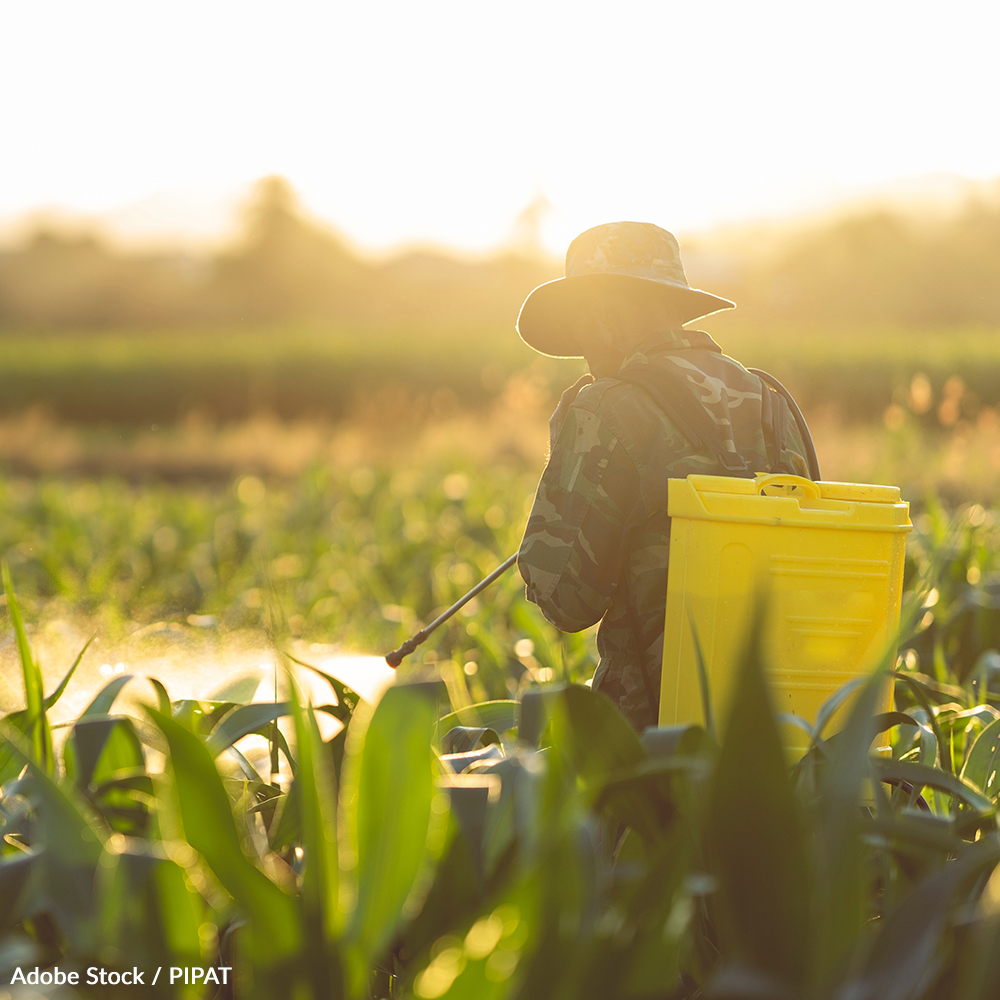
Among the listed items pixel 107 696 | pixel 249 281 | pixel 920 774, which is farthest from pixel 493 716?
pixel 249 281

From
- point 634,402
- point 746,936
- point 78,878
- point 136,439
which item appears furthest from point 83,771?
point 136,439

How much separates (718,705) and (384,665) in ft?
2.45

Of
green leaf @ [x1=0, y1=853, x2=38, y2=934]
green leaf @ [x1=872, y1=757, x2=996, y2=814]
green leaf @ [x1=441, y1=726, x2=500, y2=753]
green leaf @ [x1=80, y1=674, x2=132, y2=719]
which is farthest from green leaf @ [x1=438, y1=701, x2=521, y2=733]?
green leaf @ [x1=0, y1=853, x2=38, y2=934]

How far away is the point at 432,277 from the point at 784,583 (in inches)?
1616

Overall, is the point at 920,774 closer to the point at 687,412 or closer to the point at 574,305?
the point at 687,412

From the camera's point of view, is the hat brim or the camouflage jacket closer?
the camouflage jacket

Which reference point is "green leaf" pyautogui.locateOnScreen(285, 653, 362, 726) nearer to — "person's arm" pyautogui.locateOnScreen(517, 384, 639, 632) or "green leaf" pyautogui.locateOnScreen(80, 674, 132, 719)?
"green leaf" pyautogui.locateOnScreen(80, 674, 132, 719)

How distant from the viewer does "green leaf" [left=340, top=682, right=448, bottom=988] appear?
0.74 m

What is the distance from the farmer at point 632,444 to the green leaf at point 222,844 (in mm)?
1258

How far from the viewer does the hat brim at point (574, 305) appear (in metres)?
2.18

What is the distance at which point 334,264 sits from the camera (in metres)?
43.4

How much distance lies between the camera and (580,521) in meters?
1.95

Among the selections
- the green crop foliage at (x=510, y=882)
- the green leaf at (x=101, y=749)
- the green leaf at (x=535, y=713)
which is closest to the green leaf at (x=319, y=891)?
the green crop foliage at (x=510, y=882)

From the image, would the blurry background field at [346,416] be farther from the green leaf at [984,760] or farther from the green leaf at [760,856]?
the green leaf at [984,760]
